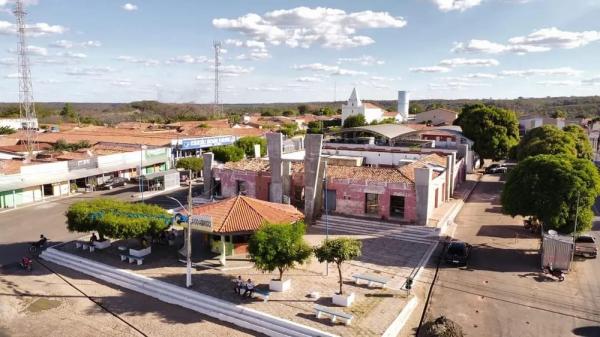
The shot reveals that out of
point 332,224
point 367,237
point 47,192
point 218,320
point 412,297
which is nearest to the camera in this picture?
point 218,320

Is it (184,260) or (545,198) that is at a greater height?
(545,198)

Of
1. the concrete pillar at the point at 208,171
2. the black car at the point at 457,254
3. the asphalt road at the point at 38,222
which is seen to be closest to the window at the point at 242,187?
the concrete pillar at the point at 208,171

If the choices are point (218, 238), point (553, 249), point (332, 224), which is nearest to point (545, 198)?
point (553, 249)

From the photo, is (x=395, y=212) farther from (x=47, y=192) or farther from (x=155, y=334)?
(x=47, y=192)

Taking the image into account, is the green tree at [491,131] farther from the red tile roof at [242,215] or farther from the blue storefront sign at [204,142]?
the red tile roof at [242,215]

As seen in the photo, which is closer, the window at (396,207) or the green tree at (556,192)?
the green tree at (556,192)

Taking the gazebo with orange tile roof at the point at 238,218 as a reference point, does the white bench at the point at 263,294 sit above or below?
below
